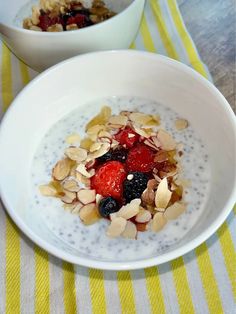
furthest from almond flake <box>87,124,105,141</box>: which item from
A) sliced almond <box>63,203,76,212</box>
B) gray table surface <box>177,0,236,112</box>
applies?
gray table surface <box>177,0,236,112</box>

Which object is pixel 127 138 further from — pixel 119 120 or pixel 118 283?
pixel 118 283

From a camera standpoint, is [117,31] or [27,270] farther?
[117,31]

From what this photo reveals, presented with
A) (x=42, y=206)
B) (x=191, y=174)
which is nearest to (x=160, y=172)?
(x=191, y=174)

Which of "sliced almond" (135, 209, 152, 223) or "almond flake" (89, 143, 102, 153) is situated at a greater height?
"almond flake" (89, 143, 102, 153)

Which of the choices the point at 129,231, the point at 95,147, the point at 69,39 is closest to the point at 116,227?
the point at 129,231

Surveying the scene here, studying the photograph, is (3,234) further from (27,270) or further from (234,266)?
(234,266)

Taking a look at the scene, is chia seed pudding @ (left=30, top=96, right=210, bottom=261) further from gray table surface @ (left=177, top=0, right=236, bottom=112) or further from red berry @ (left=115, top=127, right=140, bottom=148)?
gray table surface @ (left=177, top=0, right=236, bottom=112)

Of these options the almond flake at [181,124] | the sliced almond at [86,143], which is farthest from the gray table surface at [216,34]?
the sliced almond at [86,143]
